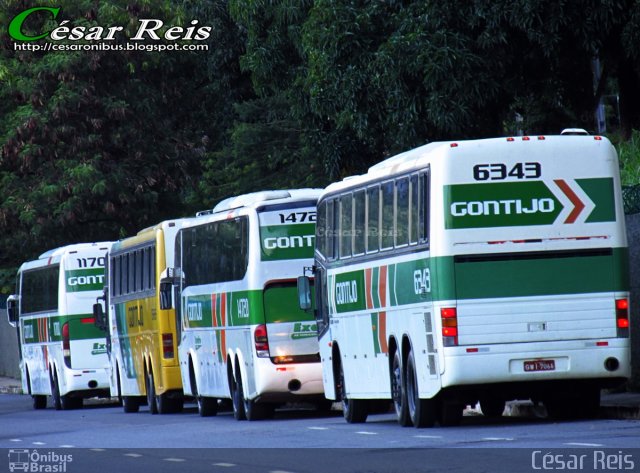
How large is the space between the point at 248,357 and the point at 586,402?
22.2 ft

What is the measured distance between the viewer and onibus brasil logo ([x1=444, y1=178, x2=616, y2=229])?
62.2 feet

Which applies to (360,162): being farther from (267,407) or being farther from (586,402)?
(586,402)

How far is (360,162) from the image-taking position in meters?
34.3

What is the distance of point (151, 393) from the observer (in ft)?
106

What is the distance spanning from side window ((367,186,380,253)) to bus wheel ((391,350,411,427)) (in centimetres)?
131

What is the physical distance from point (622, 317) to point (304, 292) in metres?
6.04

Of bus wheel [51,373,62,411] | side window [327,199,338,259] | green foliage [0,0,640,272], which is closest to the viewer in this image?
side window [327,199,338,259]

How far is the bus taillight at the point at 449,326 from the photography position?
18.9 metres

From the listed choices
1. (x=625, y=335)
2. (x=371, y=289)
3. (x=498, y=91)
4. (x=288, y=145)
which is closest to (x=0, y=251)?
(x=288, y=145)

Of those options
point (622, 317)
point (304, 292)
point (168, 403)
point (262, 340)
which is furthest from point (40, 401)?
point (622, 317)

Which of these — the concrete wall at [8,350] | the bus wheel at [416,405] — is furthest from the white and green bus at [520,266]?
the concrete wall at [8,350]

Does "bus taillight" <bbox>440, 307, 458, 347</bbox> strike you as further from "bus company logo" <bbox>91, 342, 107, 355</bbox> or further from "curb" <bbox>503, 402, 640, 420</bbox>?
"bus company logo" <bbox>91, 342, 107, 355</bbox>

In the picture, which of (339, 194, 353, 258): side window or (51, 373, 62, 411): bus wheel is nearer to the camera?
(339, 194, 353, 258): side window

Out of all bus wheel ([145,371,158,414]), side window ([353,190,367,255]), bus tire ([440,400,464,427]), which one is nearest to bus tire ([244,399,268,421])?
side window ([353,190,367,255])
